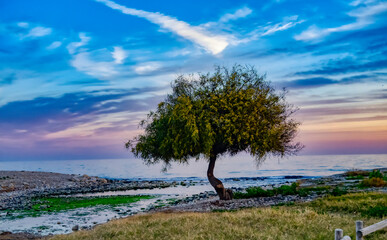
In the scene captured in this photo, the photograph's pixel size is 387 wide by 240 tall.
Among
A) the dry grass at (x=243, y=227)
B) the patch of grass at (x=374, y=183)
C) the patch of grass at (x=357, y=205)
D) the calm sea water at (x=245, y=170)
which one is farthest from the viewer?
the calm sea water at (x=245, y=170)

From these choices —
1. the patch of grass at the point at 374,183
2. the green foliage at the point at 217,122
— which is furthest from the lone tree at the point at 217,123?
the patch of grass at the point at 374,183

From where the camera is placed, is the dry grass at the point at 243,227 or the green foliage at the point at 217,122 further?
the green foliage at the point at 217,122

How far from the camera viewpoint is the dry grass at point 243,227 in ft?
48.3

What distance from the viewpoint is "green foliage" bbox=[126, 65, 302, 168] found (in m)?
25.9

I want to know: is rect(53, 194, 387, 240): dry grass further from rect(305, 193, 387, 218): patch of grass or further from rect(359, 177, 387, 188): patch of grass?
rect(359, 177, 387, 188): patch of grass

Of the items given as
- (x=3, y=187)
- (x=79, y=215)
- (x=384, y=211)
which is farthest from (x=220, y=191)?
(x=3, y=187)

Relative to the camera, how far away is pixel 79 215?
2569 cm

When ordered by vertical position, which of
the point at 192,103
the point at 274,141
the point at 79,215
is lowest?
the point at 79,215

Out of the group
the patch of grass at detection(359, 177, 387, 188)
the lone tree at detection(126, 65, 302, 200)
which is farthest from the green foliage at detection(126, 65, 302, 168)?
the patch of grass at detection(359, 177, 387, 188)

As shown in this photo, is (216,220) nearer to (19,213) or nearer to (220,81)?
(220,81)

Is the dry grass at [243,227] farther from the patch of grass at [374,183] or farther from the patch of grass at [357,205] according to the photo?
the patch of grass at [374,183]

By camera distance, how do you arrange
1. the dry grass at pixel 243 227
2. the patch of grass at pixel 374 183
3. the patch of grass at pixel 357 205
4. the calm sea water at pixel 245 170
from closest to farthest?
the dry grass at pixel 243 227
the patch of grass at pixel 357 205
the patch of grass at pixel 374 183
the calm sea water at pixel 245 170

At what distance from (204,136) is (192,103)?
115 inches

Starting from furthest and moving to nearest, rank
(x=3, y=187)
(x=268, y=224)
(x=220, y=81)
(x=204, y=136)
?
1. (x=3, y=187)
2. (x=220, y=81)
3. (x=204, y=136)
4. (x=268, y=224)
